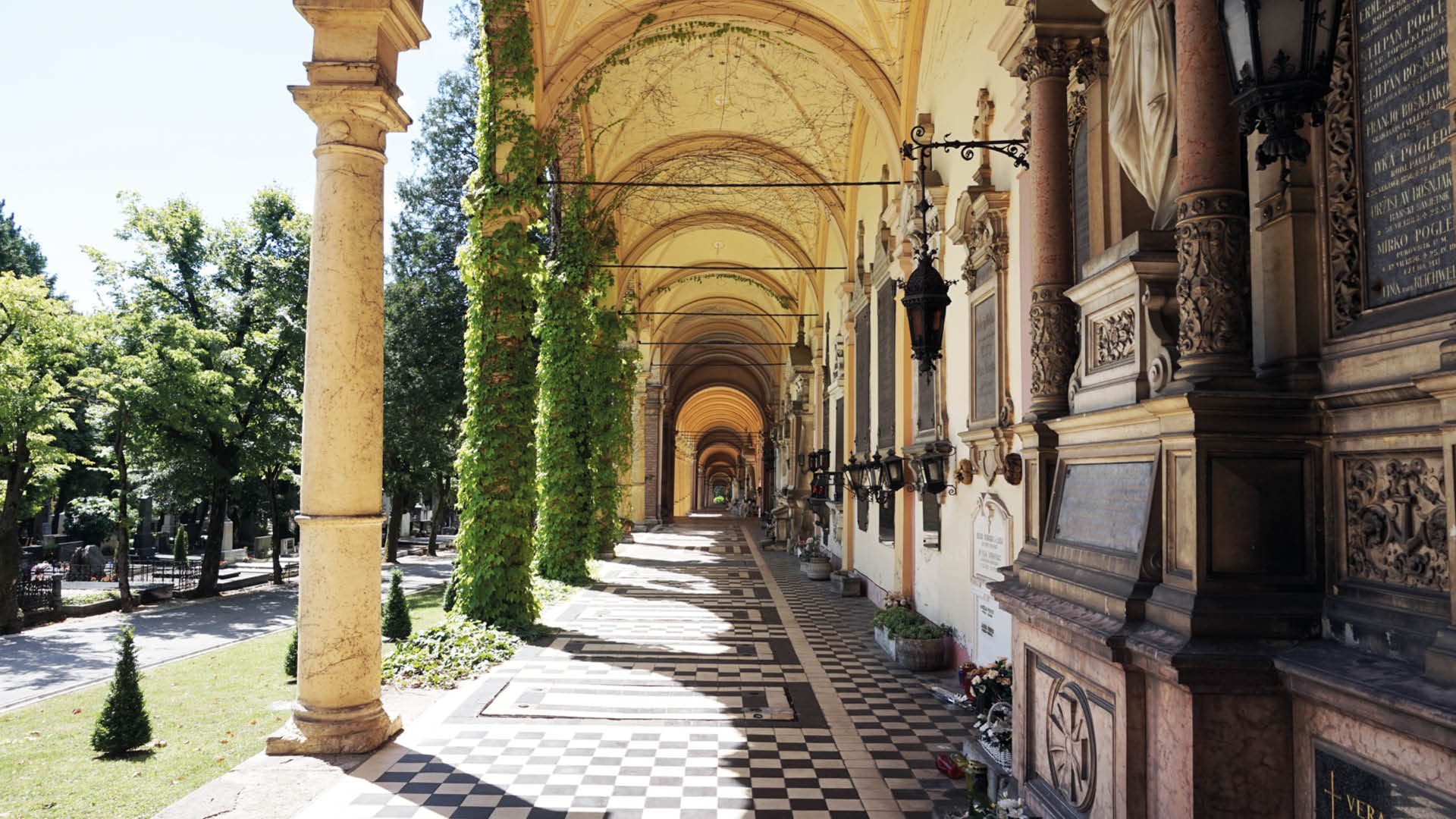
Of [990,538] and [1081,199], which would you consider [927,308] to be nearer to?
[1081,199]

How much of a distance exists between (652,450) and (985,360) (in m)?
26.9

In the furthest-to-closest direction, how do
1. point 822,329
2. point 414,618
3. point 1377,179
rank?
1. point 822,329
2. point 414,618
3. point 1377,179

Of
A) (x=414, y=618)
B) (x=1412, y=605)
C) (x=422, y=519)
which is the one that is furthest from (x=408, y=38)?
(x=422, y=519)

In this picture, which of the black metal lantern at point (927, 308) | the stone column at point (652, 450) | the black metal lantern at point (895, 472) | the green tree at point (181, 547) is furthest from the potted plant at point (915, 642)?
the stone column at point (652, 450)

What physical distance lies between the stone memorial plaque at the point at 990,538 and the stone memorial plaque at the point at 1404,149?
474 cm

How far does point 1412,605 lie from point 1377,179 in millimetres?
1449

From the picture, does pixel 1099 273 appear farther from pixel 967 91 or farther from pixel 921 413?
pixel 921 413

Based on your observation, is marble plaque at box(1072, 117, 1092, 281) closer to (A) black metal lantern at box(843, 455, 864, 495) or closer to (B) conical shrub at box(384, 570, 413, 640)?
(A) black metal lantern at box(843, 455, 864, 495)

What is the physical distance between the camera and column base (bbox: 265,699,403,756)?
5719 millimetres

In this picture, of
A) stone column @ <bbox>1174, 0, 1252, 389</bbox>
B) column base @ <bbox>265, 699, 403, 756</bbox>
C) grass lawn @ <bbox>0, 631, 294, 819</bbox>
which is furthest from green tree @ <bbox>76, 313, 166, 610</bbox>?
stone column @ <bbox>1174, 0, 1252, 389</bbox>

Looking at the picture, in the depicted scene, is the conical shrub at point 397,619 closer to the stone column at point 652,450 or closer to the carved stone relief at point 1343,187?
the carved stone relief at point 1343,187

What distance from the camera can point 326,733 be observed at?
5777mm

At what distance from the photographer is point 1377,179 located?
118 inches

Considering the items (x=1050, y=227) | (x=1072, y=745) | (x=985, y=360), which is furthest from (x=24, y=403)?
(x=1072, y=745)
